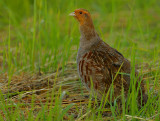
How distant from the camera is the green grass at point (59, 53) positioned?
3.21 m

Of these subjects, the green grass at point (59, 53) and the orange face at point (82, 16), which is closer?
the green grass at point (59, 53)

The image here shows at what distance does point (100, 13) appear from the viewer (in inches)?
322

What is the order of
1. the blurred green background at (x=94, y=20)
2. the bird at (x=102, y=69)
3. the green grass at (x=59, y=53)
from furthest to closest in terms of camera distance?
1. the blurred green background at (x=94, y=20)
2. the bird at (x=102, y=69)
3. the green grass at (x=59, y=53)

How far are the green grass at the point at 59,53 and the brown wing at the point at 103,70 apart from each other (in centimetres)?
21

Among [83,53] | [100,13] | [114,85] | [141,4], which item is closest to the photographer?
[114,85]

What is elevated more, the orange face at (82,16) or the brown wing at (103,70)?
the orange face at (82,16)

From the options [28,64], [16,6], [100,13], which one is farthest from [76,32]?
[16,6]

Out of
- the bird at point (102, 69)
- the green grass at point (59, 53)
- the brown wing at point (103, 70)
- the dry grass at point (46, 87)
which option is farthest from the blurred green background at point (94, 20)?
the brown wing at point (103, 70)

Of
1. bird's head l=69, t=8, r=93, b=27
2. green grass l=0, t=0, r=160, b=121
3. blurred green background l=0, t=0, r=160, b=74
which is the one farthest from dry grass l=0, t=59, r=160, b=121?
bird's head l=69, t=8, r=93, b=27

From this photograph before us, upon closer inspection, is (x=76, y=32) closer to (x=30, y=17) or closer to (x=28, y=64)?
(x=28, y=64)

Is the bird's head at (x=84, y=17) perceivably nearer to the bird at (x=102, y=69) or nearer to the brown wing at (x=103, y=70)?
the bird at (x=102, y=69)

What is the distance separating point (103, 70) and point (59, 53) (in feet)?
5.55

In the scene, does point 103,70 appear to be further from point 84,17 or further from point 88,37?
point 84,17

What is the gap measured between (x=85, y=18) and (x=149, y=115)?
58.1 inches
